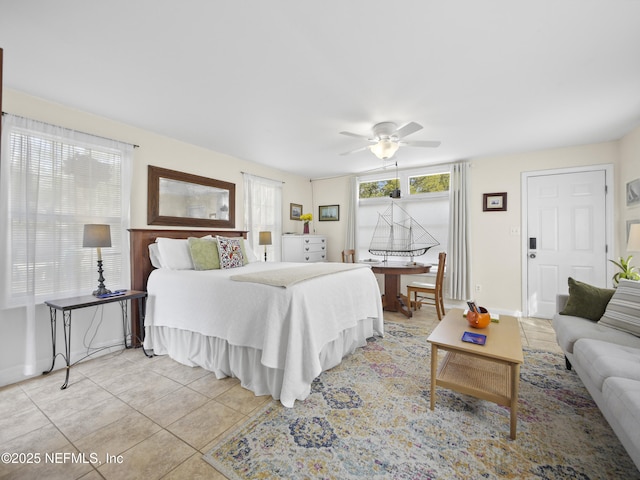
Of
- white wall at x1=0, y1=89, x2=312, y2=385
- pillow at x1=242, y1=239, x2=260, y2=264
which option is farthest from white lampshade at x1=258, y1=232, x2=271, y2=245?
pillow at x1=242, y1=239, x2=260, y2=264

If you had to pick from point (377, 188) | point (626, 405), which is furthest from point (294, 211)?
point (626, 405)

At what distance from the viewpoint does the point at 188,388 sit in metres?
2.23

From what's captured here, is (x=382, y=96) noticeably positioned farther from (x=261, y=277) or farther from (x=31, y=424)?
(x=31, y=424)

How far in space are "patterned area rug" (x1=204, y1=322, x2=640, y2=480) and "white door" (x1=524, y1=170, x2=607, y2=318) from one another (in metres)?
2.11

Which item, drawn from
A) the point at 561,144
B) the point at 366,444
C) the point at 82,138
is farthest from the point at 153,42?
the point at 561,144

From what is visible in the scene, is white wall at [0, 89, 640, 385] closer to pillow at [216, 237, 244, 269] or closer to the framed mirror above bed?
the framed mirror above bed

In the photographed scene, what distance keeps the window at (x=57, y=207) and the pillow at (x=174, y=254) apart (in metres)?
0.41

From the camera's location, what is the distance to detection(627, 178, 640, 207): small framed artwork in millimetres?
3107

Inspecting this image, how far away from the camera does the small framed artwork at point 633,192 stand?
10.2 ft

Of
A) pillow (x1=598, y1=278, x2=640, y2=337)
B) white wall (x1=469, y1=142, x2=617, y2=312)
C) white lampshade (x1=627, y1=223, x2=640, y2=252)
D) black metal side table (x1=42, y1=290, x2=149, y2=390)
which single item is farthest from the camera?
white wall (x1=469, y1=142, x2=617, y2=312)

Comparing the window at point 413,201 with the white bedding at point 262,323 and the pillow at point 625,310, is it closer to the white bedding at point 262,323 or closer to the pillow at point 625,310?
the white bedding at point 262,323

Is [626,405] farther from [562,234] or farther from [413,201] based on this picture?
[413,201]

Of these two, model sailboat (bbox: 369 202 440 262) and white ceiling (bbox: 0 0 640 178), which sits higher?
white ceiling (bbox: 0 0 640 178)

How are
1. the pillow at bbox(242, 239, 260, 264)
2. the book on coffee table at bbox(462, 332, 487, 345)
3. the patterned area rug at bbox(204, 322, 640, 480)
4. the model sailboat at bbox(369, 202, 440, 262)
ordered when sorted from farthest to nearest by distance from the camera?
the model sailboat at bbox(369, 202, 440, 262) < the pillow at bbox(242, 239, 260, 264) < the book on coffee table at bbox(462, 332, 487, 345) < the patterned area rug at bbox(204, 322, 640, 480)
